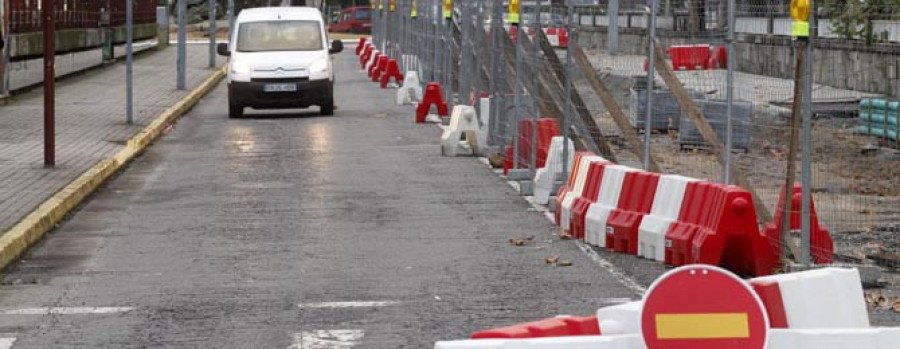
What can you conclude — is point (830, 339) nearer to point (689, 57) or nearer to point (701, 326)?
point (701, 326)

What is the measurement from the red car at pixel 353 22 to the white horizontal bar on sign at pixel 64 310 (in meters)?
92.7

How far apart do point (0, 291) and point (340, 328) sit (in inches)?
104

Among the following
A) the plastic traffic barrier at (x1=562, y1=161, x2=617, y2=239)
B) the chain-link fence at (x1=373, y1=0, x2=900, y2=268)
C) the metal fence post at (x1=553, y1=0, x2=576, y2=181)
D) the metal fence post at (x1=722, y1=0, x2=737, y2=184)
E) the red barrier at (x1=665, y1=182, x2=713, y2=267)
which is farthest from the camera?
the metal fence post at (x1=553, y1=0, x2=576, y2=181)

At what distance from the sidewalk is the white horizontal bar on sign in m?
3.25

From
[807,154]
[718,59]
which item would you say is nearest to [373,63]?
[718,59]

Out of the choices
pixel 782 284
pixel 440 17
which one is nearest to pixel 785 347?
pixel 782 284

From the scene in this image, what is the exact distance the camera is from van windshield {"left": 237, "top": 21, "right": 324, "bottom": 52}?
3177 cm

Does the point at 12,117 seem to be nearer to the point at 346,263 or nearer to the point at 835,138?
the point at 835,138

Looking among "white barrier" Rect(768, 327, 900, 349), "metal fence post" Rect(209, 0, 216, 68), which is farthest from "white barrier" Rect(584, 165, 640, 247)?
"metal fence post" Rect(209, 0, 216, 68)

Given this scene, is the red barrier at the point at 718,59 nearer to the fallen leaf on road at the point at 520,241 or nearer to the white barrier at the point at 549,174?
the fallen leaf on road at the point at 520,241

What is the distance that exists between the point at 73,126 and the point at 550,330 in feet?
66.3

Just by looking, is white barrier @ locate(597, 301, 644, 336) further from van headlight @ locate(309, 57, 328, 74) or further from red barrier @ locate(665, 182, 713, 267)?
van headlight @ locate(309, 57, 328, 74)

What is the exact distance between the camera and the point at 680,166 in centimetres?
2077

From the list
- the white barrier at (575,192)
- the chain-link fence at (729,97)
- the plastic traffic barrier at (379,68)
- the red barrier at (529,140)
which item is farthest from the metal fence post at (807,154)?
the plastic traffic barrier at (379,68)
